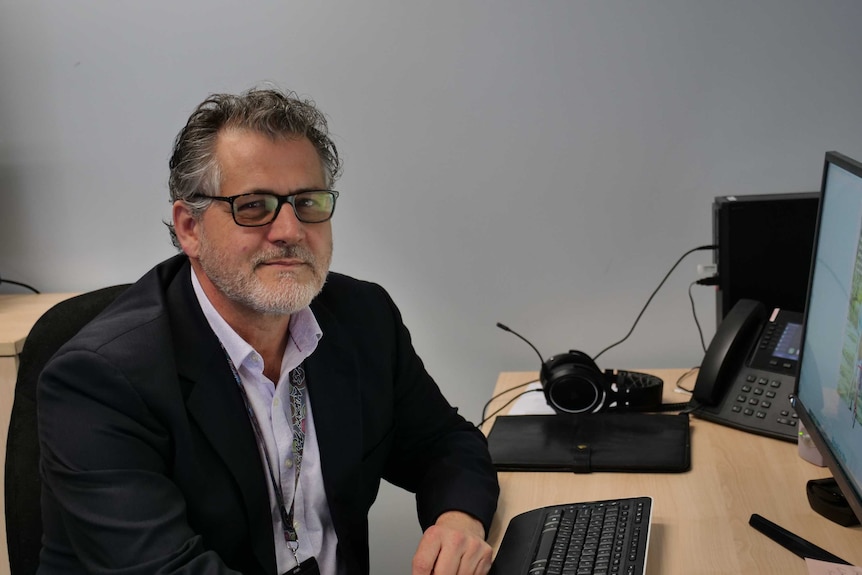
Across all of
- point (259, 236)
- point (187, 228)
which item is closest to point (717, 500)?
point (259, 236)

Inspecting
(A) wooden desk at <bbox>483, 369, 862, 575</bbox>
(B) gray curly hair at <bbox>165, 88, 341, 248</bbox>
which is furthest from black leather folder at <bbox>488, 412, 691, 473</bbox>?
→ (B) gray curly hair at <bbox>165, 88, 341, 248</bbox>

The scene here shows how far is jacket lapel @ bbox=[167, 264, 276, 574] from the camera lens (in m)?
1.47

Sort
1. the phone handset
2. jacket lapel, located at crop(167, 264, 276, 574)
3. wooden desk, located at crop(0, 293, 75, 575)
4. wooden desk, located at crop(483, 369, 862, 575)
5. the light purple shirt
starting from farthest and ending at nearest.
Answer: wooden desk, located at crop(0, 293, 75, 575) → the phone handset → the light purple shirt → jacket lapel, located at crop(167, 264, 276, 574) → wooden desk, located at crop(483, 369, 862, 575)

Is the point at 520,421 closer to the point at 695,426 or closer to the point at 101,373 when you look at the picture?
the point at 695,426

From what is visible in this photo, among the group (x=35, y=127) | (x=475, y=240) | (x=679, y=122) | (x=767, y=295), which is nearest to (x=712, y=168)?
(x=679, y=122)

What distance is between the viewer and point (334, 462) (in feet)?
5.34

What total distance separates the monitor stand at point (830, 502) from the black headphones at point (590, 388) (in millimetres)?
527

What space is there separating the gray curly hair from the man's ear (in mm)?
15

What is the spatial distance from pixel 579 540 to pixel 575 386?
0.63 m

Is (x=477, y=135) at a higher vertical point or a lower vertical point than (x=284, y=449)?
higher

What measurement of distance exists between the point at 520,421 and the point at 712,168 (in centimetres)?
93

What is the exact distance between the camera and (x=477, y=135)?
2.52 m

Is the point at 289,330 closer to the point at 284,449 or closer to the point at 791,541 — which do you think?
the point at 284,449

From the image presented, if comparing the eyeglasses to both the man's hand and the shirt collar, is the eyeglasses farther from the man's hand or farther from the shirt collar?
the man's hand
